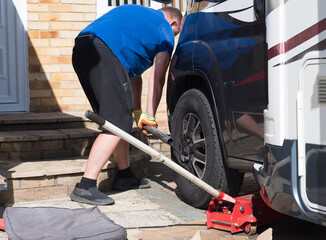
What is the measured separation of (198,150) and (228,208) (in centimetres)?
76

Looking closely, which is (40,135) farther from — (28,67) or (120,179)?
(28,67)

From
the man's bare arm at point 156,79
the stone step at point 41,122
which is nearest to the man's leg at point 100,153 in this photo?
the man's bare arm at point 156,79

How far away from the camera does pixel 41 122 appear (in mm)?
6441

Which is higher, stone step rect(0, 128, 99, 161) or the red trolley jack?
stone step rect(0, 128, 99, 161)

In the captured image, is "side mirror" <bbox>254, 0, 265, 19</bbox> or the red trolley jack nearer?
"side mirror" <bbox>254, 0, 265, 19</bbox>

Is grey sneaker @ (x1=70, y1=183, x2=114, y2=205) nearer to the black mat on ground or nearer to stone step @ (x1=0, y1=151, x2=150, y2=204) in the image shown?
stone step @ (x1=0, y1=151, x2=150, y2=204)

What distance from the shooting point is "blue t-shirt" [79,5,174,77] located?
4.89m

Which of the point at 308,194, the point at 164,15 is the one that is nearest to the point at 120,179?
the point at 164,15

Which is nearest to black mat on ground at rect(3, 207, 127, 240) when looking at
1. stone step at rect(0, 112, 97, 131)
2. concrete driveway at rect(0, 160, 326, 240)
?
concrete driveway at rect(0, 160, 326, 240)

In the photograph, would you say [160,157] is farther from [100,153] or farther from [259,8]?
[259,8]

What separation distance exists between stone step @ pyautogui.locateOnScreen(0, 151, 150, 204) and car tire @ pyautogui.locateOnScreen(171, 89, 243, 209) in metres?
0.77

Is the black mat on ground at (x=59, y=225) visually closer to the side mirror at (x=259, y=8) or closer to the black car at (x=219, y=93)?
the black car at (x=219, y=93)

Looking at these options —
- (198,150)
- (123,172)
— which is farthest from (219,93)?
(123,172)

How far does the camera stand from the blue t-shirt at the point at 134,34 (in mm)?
4891
